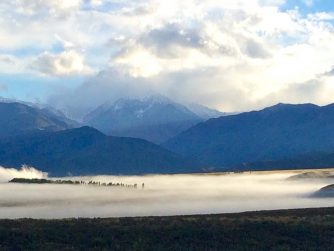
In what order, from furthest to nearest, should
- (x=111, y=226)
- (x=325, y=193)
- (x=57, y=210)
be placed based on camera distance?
(x=325, y=193) < (x=57, y=210) < (x=111, y=226)

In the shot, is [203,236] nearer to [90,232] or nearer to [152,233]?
[152,233]

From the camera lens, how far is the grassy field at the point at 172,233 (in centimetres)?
6600

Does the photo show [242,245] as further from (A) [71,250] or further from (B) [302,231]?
(A) [71,250]

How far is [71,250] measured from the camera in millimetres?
62375

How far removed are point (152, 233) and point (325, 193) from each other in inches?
4272

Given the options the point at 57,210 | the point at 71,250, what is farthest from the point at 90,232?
the point at 57,210

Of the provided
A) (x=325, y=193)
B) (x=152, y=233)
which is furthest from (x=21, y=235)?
Result: (x=325, y=193)

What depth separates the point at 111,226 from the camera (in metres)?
77.2

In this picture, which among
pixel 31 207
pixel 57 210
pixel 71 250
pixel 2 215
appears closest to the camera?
pixel 71 250

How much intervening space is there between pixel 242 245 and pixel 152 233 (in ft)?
34.7

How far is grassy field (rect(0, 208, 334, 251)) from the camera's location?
66000 mm

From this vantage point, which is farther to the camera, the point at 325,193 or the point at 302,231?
the point at 325,193

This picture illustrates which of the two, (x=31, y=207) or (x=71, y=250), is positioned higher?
Result: (x=31, y=207)

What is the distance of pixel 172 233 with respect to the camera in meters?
72.0
